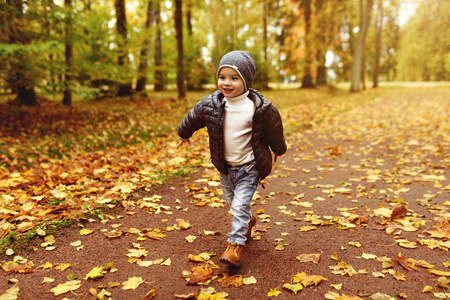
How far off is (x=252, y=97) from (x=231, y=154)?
1.71ft

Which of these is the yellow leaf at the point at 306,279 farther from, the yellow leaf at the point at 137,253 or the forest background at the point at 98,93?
the forest background at the point at 98,93

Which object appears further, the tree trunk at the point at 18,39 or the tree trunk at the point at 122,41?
the tree trunk at the point at 122,41

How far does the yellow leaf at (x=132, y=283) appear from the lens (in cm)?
264

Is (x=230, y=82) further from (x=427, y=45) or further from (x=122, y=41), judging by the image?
(x=427, y=45)

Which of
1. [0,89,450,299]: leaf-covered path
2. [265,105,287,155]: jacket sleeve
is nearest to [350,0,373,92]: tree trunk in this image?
[0,89,450,299]: leaf-covered path

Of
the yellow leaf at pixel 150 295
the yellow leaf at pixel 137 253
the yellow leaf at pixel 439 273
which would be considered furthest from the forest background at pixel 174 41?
the yellow leaf at pixel 439 273

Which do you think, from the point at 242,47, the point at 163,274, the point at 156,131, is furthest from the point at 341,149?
the point at 242,47

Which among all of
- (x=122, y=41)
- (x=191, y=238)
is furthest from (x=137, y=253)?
(x=122, y=41)

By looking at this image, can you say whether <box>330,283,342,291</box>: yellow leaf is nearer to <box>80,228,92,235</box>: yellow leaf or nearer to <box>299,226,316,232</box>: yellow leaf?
<box>299,226,316,232</box>: yellow leaf

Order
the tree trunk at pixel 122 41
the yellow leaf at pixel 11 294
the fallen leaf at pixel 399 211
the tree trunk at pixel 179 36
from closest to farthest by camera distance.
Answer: the yellow leaf at pixel 11 294 < the fallen leaf at pixel 399 211 < the tree trunk at pixel 122 41 < the tree trunk at pixel 179 36

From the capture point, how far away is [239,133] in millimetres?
2928

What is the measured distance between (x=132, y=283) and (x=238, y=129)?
4.88 feet

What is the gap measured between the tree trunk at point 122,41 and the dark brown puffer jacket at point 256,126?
8.68m

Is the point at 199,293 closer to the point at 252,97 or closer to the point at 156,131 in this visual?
the point at 252,97
